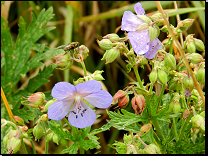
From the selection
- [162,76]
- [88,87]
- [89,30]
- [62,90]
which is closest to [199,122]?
[162,76]

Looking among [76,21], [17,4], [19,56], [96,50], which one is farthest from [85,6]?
[19,56]

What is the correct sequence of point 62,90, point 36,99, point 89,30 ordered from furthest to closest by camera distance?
point 89,30
point 36,99
point 62,90

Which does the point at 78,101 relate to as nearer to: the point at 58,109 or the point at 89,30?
the point at 58,109

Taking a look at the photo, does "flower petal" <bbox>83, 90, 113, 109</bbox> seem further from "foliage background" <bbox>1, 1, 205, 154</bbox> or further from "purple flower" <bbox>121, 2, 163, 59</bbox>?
"foliage background" <bbox>1, 1, 205, 154</bbox>

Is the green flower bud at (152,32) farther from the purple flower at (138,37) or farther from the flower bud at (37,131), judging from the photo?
the flower bud at (37,131)

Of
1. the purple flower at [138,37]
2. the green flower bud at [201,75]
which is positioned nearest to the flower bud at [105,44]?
the purple flower at [138,37]

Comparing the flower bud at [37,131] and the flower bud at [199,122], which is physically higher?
the flower bud at [199,122]
